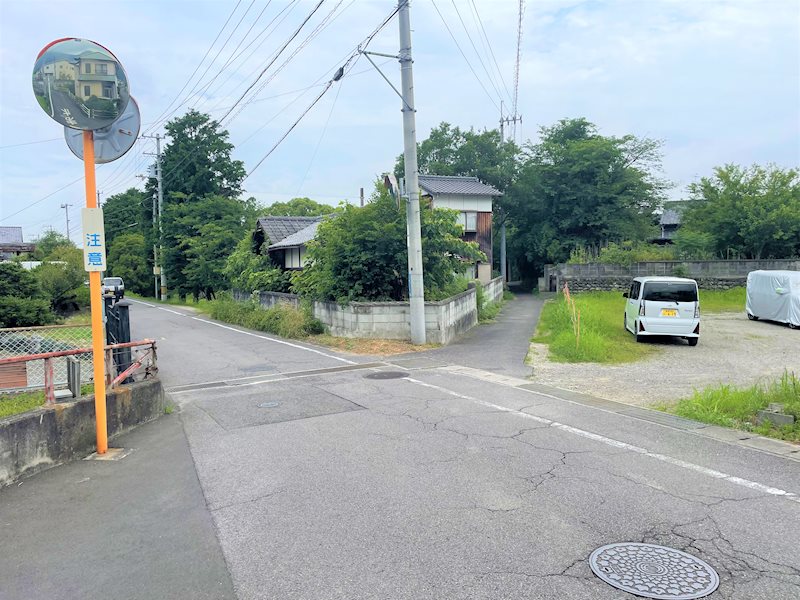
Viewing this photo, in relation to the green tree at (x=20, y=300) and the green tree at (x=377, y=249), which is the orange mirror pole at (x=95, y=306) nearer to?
the green tree at (x=20, y=300)

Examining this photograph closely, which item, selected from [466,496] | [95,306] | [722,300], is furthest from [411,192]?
[722,300]

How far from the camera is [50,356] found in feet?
19.0

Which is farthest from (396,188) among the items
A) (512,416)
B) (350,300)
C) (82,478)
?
(82,478)

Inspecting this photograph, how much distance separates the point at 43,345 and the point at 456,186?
3262 centimetres

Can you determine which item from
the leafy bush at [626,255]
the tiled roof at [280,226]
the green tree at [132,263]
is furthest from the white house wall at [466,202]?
the green tree at [132,263]

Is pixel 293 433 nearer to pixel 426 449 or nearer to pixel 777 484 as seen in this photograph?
pixel 426 449

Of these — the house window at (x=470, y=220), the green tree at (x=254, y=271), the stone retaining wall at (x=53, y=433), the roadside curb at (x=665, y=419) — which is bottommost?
the roadside curb at (x=665, y=419)

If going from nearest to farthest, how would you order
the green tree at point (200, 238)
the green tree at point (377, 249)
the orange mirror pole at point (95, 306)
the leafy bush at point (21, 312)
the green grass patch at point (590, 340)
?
the orange mirror pole at point (95, 306), the green grass patch at point (590, 340), the leafy bush at point (21, 312), the green tree at point (377, 249), the green tree at point (200, 238)

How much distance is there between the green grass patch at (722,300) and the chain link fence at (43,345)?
22815 mm

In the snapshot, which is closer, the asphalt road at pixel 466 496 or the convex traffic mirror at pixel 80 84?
the asphalt road at pixel 466 496

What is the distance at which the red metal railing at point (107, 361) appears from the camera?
18.7ft

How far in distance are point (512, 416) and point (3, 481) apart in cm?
555

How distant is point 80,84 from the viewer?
18.0 ft

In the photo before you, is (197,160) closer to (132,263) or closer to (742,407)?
(132,263)
